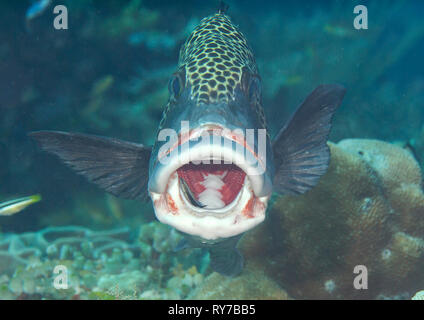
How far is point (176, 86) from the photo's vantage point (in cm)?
267

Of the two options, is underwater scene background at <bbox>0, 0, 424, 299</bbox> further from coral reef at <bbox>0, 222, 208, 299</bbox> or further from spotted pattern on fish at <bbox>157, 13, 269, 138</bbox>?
spotted pattern on fish at <bbox>157, 13, 269, 138</bbox>

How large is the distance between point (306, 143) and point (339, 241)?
6.70ft

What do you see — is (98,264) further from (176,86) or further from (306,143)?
(306,143)

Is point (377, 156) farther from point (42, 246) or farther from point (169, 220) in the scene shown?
point (42, 246)

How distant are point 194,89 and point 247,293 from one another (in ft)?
9.74

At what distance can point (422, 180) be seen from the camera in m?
5.12

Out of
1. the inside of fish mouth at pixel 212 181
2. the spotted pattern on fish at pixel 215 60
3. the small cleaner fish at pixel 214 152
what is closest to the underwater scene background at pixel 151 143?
the small cleaner fish at pixel 214 152

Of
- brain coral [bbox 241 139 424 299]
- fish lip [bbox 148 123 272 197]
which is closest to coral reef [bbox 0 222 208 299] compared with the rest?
brain coral [bbox 241 139 424 299]

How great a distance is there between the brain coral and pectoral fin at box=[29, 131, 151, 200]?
222cm

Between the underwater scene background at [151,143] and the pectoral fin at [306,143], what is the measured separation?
4.24ft

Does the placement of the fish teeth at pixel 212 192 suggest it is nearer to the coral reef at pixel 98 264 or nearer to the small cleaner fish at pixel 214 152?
the small cleaner fish at pixel 214 152

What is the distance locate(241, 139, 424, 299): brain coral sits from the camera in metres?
4.26

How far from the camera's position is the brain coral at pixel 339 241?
4262 millimetres

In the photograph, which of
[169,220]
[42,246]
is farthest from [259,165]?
[42,246]
